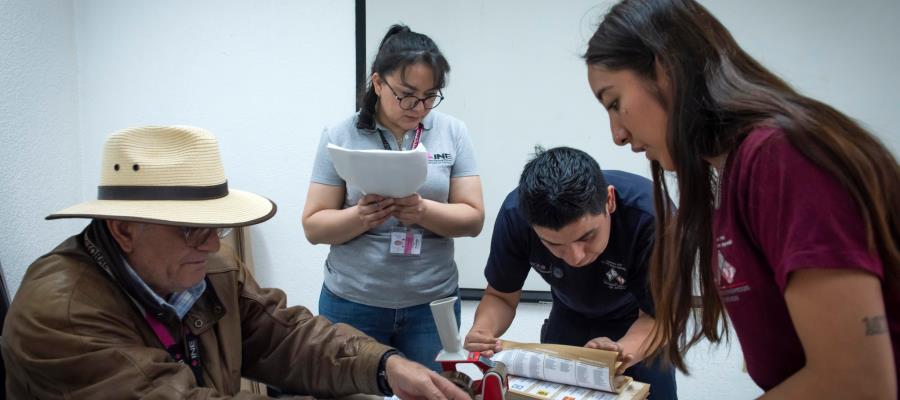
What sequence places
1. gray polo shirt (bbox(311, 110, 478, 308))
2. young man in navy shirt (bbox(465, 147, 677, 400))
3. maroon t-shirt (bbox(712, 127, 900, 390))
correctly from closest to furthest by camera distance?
maroon t-shirt (bbox(712, 127, 900, 390)) < young man in navy shirt (bbox(465, 147, 677, 400)) < gray polo shirt (bbox(311, 110, 478, 308))

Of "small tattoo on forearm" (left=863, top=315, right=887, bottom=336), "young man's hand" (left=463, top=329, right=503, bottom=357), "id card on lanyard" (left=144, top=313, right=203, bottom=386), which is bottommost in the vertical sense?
"young man's hand" (left=463, top=329, right=503, bottom=357)

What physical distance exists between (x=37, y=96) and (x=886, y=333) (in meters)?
2.73

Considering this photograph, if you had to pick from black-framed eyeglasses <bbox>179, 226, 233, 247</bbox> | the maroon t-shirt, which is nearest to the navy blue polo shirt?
the maroon t-shirt

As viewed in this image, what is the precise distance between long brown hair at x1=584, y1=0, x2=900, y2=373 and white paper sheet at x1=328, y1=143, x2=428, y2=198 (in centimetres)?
59

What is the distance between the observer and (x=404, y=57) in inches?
69.3

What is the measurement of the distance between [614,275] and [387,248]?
0.65 meters

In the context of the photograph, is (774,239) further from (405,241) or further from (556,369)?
(405,241)

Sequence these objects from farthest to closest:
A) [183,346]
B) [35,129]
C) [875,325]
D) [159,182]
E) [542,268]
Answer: [35,129] < [542,268] < [183,346] < [159,182] < [875,325]

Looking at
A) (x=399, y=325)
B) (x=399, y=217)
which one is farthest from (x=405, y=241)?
(x=399, y=325)

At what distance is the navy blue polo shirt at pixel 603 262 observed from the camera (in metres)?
1.60

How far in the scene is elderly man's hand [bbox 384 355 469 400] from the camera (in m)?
1.28

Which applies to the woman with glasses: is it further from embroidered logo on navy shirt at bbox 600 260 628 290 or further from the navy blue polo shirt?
embroidered logo on navy shirt at bbox 600 260 628 290

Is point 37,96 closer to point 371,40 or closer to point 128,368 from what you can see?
point 371,40

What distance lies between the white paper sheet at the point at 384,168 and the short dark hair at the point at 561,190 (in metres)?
0.27
